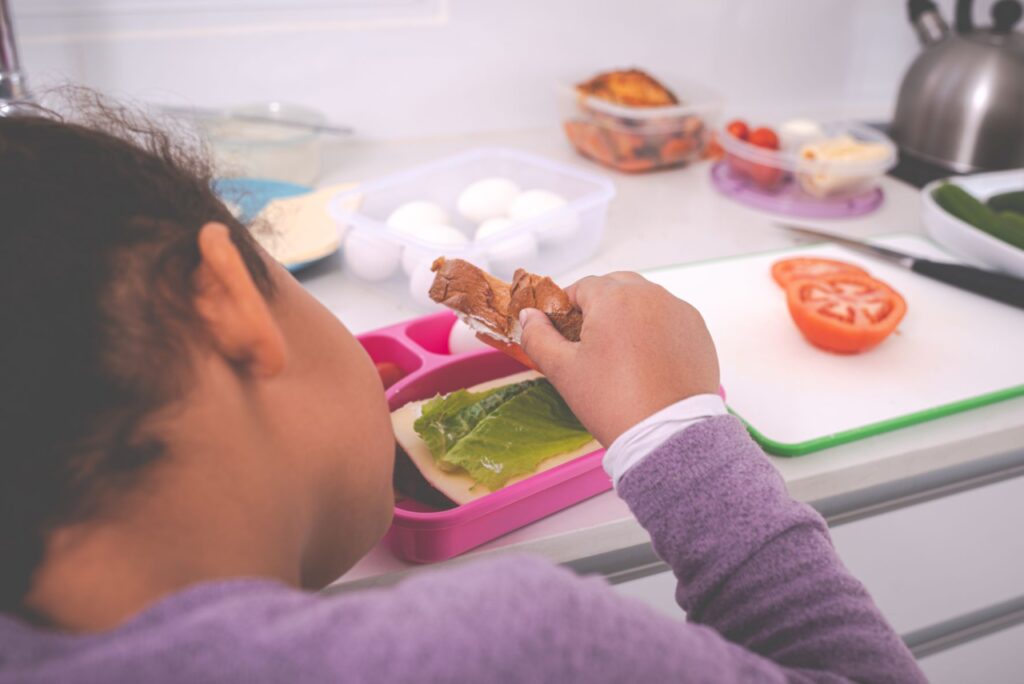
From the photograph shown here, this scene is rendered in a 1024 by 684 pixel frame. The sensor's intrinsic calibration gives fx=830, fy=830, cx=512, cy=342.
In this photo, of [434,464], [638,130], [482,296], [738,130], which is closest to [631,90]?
[638,130]

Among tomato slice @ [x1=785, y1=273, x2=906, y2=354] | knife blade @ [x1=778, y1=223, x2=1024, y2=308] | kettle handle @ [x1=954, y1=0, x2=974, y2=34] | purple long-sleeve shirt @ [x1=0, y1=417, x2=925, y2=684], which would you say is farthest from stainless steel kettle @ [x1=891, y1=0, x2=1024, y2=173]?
purple long-sleeve shirt @ [x1=0, y1=417, x2=925, y2=684]

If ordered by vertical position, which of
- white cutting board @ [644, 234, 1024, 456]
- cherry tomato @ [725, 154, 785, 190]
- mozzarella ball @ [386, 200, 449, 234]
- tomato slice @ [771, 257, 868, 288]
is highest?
mozzarella ball @ [386, 200, 449, 234]

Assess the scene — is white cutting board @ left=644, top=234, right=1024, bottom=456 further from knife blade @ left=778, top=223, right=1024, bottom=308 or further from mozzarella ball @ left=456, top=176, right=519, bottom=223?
mozzarella ball @ left=456, top=176, right=519, bottom=223

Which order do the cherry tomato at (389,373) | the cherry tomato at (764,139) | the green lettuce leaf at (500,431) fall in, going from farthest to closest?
the cherry tomato at (764,139), the cherry tomato at (389,373), the green lettuce leaf at (500,431)

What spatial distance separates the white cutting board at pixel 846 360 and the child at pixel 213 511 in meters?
0.25

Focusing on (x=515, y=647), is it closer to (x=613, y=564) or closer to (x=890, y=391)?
(x=613, y=564)

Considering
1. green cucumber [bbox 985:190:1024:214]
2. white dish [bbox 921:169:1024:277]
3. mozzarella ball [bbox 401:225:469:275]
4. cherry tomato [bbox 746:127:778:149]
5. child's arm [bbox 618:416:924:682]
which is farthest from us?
cherry tomato [bbox 746:127:778:149]

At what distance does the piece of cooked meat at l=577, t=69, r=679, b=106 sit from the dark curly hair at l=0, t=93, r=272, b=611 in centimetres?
89

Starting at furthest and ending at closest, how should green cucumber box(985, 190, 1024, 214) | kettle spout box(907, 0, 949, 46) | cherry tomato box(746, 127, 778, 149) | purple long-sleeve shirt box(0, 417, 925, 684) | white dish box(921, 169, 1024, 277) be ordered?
kettle spout box(907, 0, 949, 46) → cherry tomato box(746, 127, 778, 149) → green cucumber box(985, 190, 1024, 214) → white dish box(921, 169, 1024, 277) → purple long-sleeve shirt box(0, 417, 925, 684)

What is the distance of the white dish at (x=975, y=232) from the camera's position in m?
0.94

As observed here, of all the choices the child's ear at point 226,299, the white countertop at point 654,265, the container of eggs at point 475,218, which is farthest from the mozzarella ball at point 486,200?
the child's ear at point 226,299

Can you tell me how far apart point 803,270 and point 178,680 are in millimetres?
764

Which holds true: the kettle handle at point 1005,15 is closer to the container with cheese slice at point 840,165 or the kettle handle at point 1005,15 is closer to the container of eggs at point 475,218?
the container with cheese slice at point 840,165

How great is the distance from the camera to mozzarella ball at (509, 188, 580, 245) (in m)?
0.88
